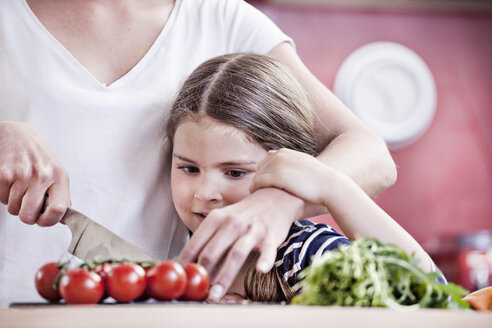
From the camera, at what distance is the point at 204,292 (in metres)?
0.84

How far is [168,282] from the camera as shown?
0.82 metres

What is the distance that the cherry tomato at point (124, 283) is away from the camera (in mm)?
797

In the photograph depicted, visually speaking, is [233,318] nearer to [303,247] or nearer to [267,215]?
[267,215]

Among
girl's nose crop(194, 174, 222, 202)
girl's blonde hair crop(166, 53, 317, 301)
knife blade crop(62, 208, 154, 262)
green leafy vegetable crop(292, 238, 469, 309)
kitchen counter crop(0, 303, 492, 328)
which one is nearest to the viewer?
kitchen counter crop(0, 303, 492, 328)

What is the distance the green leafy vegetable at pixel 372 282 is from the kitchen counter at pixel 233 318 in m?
0.13

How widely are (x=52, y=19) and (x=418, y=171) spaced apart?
3.26 meters

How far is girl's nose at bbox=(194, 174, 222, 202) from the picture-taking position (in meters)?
1.22

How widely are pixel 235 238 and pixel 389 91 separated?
3.52 metres

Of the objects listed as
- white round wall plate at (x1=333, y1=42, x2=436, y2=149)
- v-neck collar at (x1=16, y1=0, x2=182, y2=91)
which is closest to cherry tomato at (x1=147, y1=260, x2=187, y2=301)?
v-neck collar at (x1=16, y1=0, x2=182, y2=91)

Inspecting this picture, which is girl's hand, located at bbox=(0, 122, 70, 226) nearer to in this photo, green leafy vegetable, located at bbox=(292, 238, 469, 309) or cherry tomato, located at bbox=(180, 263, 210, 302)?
cherry tomato, located at bbox=(180, 263, 210, 302)

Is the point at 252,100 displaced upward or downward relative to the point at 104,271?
upward

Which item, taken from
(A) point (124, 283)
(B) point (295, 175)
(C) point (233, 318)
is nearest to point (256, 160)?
(B) point (295, 175)

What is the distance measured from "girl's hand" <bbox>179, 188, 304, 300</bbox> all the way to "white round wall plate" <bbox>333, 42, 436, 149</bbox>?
10.9ft

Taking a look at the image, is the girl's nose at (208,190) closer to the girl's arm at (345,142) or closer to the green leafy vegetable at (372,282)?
Result: the girl's arm at (345,142)
